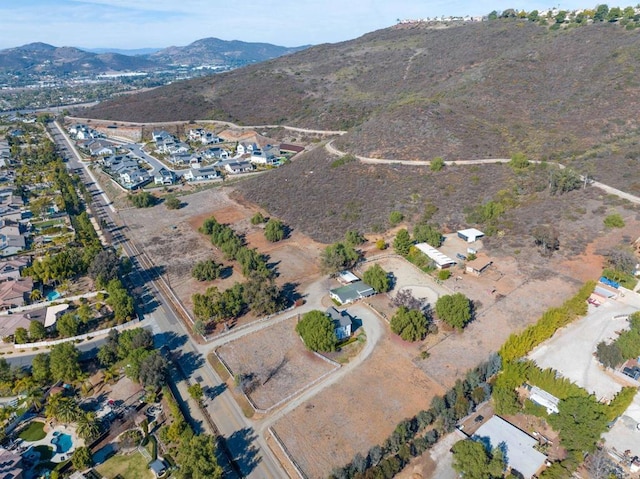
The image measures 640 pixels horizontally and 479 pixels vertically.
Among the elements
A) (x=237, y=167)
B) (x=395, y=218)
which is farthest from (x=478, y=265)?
(x=237, y=167)

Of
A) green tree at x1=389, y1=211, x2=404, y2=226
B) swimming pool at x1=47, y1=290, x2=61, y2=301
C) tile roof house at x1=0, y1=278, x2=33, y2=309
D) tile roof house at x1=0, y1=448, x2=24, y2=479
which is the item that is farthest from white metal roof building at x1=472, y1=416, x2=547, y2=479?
tile roof house at x1=0, y1=278, x2=33, y2=309

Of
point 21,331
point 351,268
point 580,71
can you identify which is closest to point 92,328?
point 21,331

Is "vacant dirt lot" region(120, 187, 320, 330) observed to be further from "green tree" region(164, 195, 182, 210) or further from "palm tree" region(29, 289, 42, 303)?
"palm tree" region(29, 289, 42, 303)

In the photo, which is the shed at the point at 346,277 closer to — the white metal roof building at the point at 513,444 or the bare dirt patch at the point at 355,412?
the bare dirt patch at the point at 355,412

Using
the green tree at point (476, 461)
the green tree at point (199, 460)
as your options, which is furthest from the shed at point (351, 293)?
the green tree at point (199, 460)

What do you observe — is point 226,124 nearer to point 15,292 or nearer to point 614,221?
point 15,292

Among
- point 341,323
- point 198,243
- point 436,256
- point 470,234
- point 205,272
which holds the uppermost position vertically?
point 470,234

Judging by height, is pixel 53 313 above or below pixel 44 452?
below
